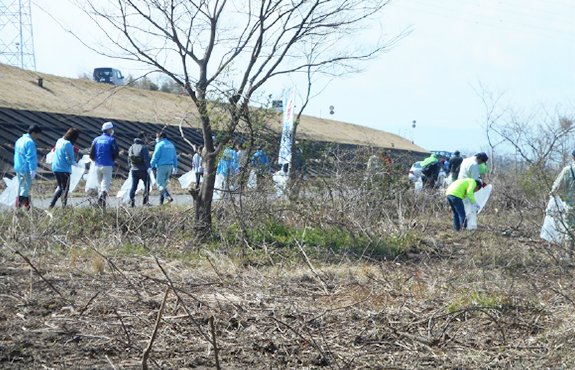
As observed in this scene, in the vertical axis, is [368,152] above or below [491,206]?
above

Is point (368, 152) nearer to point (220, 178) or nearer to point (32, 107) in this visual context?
point (220, 178)

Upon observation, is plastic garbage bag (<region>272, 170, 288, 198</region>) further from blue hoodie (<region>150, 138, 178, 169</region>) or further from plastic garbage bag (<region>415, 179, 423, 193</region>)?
plastic garbage bag (<region>415, 179, 423, 193</region>)

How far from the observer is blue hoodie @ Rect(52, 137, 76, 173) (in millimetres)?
10422

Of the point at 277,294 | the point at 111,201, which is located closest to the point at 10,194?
the point at 111,201

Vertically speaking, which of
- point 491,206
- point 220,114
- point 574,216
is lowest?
point 491,206

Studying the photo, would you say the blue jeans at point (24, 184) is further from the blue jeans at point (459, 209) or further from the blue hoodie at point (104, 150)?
the blue jeans at point (459, 209)

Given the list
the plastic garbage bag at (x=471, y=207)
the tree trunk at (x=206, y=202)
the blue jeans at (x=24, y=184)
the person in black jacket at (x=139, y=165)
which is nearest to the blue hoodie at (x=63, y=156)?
the blue jeans at (x=24, y=184)

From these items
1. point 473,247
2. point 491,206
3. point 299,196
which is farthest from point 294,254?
point 491,206

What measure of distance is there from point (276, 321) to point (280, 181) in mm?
4824

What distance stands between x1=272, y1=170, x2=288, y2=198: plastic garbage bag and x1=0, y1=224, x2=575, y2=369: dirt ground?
238cm

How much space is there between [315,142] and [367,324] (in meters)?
5.26

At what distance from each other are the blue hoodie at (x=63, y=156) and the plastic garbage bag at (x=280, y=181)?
11.6 feet

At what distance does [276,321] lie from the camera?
14.6 feet

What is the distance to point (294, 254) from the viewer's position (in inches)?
307
